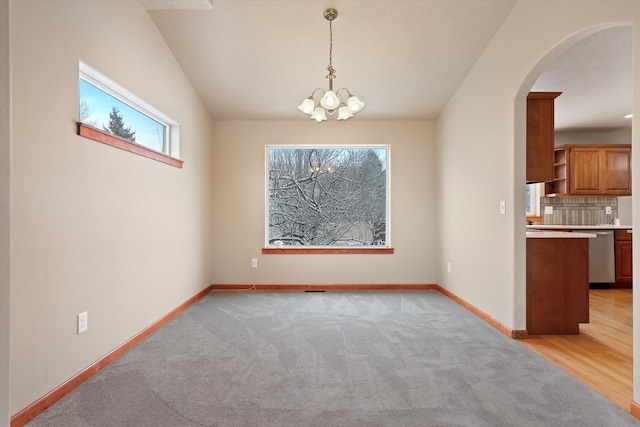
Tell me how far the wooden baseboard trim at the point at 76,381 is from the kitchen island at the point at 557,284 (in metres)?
3.36

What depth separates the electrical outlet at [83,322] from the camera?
2131 mm

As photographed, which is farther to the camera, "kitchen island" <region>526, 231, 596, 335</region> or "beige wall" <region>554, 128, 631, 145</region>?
"beige wall" <region>554, 128, 631, 145</region>

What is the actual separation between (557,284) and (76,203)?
3799 millimetres

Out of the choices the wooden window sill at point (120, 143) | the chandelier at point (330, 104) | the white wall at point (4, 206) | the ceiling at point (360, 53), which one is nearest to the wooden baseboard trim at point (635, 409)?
the chandelier at point (330, 104)

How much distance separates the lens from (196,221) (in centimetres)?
425

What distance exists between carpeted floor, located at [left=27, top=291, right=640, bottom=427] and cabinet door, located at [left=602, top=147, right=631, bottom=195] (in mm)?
4023

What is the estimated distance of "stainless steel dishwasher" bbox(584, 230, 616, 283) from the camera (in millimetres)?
4973

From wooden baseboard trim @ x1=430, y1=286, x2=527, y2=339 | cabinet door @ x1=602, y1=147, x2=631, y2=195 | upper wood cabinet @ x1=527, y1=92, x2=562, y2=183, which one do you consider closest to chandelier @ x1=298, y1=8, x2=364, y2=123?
upper wood cabinet @ x1=527, y1=92, x2=562, y2=183

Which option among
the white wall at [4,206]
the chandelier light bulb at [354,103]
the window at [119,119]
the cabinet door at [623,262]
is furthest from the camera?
the cabinet door at [623,262]

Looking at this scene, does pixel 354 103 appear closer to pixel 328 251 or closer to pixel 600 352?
pixel 328 251

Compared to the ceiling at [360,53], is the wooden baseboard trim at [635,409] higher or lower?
lower

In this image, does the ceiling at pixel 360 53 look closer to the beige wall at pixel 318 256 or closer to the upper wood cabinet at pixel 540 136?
the beige wall at pixel 318 256

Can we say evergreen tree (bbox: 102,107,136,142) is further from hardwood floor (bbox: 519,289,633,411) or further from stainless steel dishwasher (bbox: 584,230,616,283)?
stainless steel dishwasher (bbox: 584,230,616,283)

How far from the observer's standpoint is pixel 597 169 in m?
5.38
